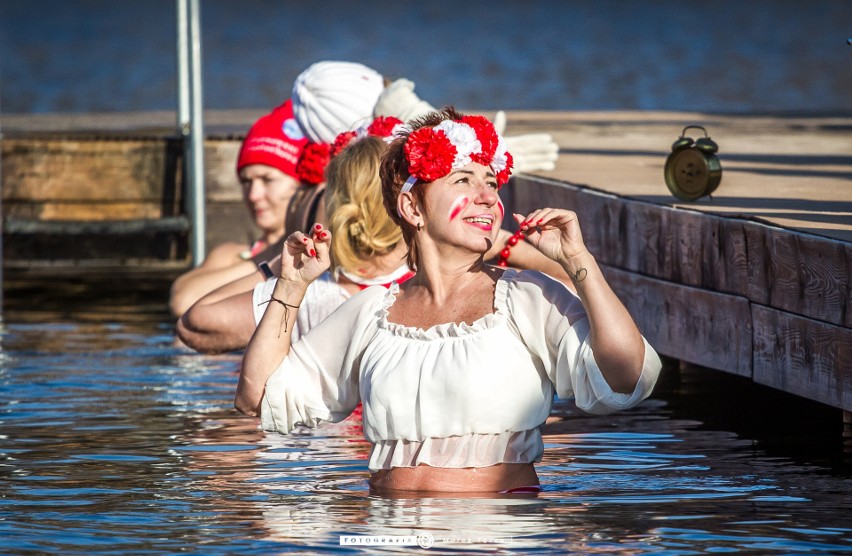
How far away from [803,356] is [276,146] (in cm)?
357

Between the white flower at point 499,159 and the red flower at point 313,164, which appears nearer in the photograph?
the white flower at point 499,159

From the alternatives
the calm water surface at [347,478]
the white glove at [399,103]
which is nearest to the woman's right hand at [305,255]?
the calm water surface at [347,478]

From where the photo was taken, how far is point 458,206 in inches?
229

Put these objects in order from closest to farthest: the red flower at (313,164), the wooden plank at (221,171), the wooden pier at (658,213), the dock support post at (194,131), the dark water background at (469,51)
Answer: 1. the wooden pier at (658,213)
2. the red flower at (313,164)
3. the dock support post at (194,131)
4. the wooden plank at (221,171)
5. the dark water background at (469,51)

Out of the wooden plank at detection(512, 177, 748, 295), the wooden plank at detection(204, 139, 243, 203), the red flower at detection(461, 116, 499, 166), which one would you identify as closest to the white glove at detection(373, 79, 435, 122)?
the wooden plank at detection(512, 177, 748, 295)

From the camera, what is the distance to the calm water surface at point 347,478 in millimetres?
5906

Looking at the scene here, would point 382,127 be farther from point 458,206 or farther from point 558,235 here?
point 558,235

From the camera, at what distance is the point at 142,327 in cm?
1173

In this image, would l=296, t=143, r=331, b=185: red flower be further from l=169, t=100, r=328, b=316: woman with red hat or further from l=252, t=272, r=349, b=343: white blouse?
l=252, t=272, r=349, b=343: white blouse

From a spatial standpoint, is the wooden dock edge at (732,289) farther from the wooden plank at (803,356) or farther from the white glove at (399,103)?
the white glove at (399,103)

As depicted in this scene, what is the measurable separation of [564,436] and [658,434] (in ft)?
1.34

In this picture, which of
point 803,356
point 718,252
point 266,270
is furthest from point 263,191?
point 803,356

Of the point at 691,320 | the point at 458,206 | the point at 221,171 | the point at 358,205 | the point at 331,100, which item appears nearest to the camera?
the point at 458,206

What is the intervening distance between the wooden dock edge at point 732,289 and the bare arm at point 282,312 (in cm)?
224
